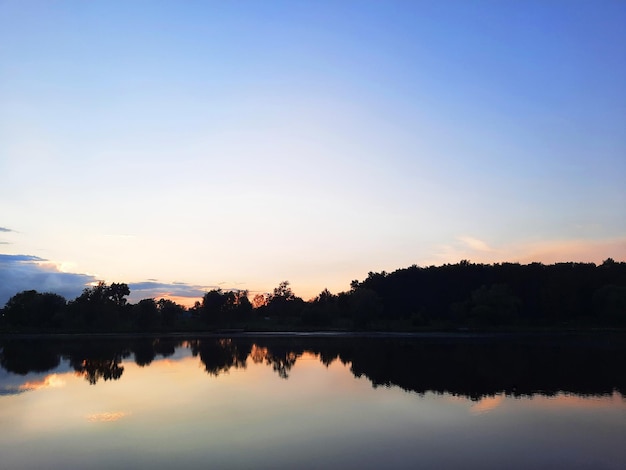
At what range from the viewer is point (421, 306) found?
98688mm

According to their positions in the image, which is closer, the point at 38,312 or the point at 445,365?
the point at 445,365

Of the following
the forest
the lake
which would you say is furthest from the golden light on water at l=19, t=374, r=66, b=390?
the forest

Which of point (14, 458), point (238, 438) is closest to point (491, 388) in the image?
point (238, 438)

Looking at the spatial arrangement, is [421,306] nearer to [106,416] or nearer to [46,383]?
[46,383]

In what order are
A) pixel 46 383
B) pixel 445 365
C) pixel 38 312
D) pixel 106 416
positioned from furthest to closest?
pixel 38 312, pixel 445 365, pixel 46 383, pixel 106 416

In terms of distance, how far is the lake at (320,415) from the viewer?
13.7 meters

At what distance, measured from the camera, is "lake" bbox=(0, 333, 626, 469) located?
1366cm

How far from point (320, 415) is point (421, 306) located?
82.5 metres

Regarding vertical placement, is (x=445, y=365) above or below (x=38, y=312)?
below

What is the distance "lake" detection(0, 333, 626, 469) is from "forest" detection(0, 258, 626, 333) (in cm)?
4620

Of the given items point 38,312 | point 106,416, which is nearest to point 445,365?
point 106,416

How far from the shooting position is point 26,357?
149ft

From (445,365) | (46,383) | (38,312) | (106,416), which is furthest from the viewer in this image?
(38,312)

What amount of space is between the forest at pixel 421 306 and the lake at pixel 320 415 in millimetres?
46198
